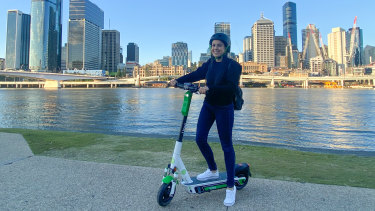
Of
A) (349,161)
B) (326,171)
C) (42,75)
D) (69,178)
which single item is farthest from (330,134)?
(42,75)

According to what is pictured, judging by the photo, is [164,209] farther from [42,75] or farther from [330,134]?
[42,75]

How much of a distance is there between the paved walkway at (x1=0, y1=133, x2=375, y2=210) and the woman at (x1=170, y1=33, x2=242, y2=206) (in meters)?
0.37

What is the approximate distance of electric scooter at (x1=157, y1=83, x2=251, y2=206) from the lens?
3.25 m

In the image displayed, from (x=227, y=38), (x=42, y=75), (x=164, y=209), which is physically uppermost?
(x=42, y=75)

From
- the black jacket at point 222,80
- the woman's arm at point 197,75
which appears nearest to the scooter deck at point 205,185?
the black jacket at point 222,80

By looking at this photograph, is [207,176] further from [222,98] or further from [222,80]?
[222,80]

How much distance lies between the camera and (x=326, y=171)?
4.86 metres

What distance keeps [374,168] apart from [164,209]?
437 cm

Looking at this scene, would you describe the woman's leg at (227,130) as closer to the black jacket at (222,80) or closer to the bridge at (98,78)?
the black jacket at (222,80)

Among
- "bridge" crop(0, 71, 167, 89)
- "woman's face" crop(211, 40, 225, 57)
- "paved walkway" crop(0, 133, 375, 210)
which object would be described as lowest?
"paved walkway" crop(0, 133, 375, 210)

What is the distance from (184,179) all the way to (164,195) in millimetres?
382

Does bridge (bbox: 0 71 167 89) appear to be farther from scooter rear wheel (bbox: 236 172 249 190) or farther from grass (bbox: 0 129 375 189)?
scooter rear wheel (bbox: 236 172 249 190)

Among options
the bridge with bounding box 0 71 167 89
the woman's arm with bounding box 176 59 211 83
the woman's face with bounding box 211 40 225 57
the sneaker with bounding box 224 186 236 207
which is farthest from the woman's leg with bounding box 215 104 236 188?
the bridge with bounding box 0 71 167 89

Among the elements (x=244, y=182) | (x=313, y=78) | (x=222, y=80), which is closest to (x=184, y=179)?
(x=244, y=182)
